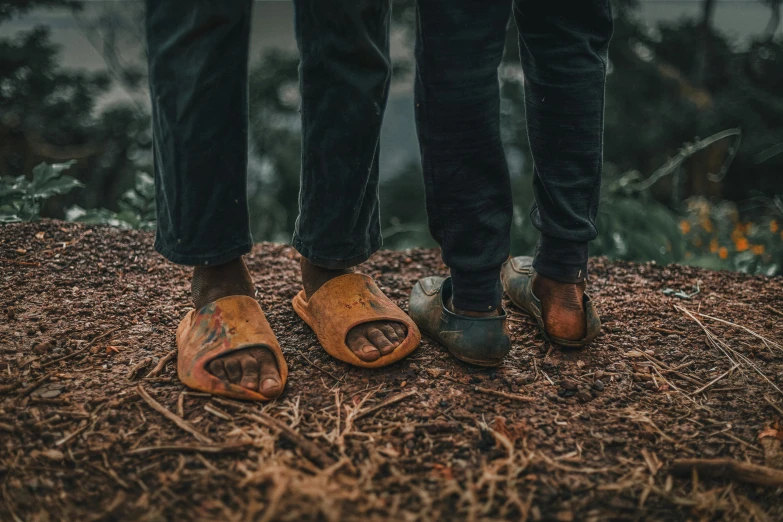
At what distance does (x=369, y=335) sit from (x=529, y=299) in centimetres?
50

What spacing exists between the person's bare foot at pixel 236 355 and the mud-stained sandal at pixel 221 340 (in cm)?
1

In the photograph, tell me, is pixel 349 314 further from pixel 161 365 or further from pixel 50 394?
pixel 50 394

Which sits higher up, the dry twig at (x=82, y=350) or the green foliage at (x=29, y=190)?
the green foliage at (x=29, y=190)

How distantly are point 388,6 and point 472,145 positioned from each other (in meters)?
0.37

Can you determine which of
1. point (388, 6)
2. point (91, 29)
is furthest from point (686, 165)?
point (91, 29)

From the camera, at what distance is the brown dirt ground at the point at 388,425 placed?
1.03m

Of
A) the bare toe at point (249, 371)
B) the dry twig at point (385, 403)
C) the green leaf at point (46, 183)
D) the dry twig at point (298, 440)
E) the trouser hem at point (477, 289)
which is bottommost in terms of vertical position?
the dry twig at point (385, 403)

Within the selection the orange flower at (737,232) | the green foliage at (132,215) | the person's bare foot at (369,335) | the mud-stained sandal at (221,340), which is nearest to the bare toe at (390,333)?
the person's bare foot at (369,335)

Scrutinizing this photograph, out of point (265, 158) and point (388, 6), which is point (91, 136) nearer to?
point (265, 158)

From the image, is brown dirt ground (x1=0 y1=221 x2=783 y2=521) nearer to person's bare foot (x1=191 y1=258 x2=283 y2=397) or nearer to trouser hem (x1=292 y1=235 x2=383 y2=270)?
person's bare foot (x1=191 y1=258 x2=283 y2=397)

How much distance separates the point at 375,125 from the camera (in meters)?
1.38

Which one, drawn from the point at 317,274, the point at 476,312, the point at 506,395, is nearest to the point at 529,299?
the point at 476,312

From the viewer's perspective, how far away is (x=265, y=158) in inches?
190

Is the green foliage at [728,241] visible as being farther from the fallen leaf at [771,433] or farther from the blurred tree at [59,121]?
the blurred tree at [59,121]
